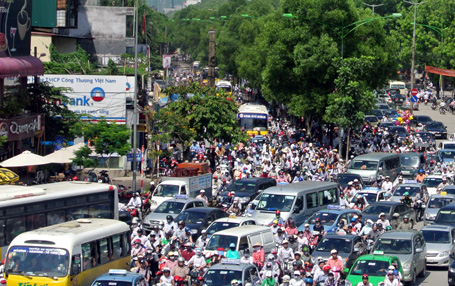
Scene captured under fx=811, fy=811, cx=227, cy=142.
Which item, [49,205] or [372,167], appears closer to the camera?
[49,205]

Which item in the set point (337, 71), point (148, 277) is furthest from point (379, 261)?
point (337, 71)

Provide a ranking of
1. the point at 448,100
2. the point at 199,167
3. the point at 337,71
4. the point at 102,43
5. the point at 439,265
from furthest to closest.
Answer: the point at 448,100
the point at 102,43
the point at 337,71
the point at 199,167
the point at 439,265

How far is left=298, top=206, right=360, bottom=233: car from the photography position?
2448 centimetres

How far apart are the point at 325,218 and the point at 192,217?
4.08 metres

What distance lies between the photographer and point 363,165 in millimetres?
Answer: 36875

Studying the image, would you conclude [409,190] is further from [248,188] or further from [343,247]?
[343,247]

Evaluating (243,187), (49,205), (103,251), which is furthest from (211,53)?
(103,251)

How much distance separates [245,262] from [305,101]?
103ft

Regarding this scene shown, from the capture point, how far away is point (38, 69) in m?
35.3

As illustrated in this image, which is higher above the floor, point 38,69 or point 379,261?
point 38,69

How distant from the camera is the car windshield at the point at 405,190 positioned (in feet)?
103

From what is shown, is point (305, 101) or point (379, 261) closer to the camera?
point (379, 261)

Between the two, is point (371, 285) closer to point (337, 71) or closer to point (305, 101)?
point (337, 71)

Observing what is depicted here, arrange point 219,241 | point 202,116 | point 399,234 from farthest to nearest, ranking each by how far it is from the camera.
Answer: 1. point 202,116
2. point 399,234
3. point 219,241
